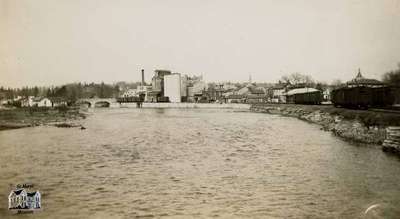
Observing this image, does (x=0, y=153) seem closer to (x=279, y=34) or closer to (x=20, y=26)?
(x=20, y=26)

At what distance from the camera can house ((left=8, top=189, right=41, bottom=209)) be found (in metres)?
4.57

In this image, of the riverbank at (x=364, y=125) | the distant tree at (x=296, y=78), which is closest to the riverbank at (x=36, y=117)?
the distant tree at (x=296, y=78)

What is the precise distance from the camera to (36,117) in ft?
27.6

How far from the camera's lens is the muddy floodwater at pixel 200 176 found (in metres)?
4.64

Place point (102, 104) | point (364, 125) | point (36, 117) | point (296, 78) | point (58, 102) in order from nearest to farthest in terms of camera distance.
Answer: point (36, 117) → point (364, 125) → point (58, 102) → point (296, 78) → point (102, 104)

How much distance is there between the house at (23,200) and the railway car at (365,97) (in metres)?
9.09

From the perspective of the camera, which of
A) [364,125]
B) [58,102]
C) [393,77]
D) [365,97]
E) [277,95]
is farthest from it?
[277,95]

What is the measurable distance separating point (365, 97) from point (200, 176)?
848cm

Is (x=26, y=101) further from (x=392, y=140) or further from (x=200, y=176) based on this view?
(x=392, y=140)

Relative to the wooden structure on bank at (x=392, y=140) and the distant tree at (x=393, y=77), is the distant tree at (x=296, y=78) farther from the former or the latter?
the wooden structure on bank at (x=392, y=140)

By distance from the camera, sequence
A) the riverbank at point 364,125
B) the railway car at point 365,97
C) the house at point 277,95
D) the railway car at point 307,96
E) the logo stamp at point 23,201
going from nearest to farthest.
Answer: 1. the logo stamp at point 23,201
2. the riverbank at point 364,125
3. the railway car at point 365,97
4. the railway car at point 307,96
5. the house at point 277,95

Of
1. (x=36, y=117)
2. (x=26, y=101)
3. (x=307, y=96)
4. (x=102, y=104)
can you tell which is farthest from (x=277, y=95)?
(x=26, y=101)

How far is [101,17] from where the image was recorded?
5.52 meters

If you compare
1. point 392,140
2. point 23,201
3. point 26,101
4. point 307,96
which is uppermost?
point 26,101
